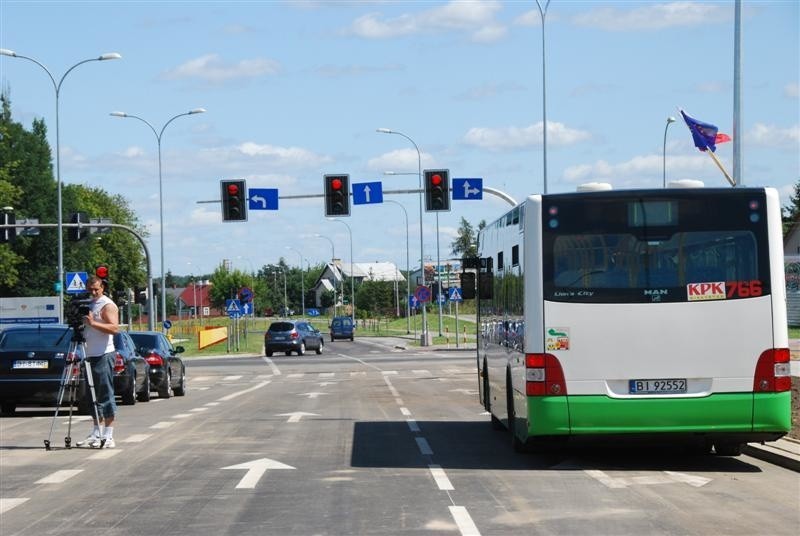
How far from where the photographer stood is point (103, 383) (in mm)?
15398

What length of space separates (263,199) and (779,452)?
30.3 m

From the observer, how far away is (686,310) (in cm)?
1265

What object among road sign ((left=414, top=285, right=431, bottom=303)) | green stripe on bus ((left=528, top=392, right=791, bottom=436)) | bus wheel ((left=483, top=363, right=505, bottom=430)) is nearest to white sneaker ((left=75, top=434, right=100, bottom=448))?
bus wheel ((left=483, top=363, right=505, bottom=430))

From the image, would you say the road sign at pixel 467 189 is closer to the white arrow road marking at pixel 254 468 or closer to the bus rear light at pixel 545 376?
the white arrow road marking at pixel 254 468

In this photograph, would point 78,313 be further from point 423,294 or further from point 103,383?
point 423,294

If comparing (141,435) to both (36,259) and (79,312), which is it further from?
(36,259)

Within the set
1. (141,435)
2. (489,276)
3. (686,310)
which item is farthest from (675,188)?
(141,435)

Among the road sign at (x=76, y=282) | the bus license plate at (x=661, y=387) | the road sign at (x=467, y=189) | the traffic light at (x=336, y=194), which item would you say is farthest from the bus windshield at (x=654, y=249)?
the road sign at (x=76, y=282)

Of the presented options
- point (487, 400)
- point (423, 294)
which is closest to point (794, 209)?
point (423, 294)

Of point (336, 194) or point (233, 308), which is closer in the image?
point (336, 194)

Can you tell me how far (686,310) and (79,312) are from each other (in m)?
7.01

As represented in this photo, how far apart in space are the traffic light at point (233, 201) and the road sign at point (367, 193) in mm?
4142

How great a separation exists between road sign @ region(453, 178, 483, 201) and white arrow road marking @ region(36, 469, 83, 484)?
86.6 feet

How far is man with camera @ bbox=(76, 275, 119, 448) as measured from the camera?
604 inches
